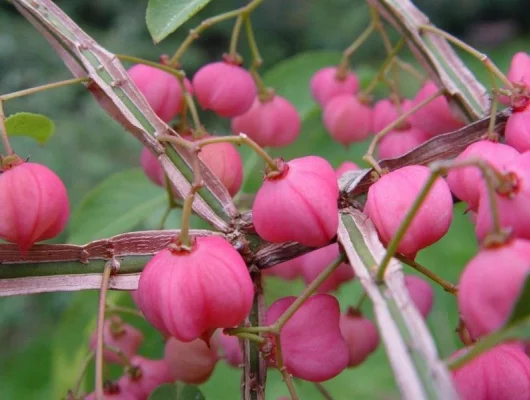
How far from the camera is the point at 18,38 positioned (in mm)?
2777

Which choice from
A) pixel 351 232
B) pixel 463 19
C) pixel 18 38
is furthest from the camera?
→ pixel 463 19

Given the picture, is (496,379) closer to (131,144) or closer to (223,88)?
(223,88)

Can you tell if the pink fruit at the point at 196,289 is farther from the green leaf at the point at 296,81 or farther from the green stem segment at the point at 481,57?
the green leaf at the point at 296,81

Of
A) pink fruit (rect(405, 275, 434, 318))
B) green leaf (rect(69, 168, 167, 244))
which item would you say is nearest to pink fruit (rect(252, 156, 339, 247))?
pink fruit (rect(405, 275, 434, 318))

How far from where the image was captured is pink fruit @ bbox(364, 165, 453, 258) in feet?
1.67

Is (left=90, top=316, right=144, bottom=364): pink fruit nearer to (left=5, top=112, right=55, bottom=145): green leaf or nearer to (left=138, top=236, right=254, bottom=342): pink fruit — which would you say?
(left=5, top=112, right=55, bottom=145): green leaf

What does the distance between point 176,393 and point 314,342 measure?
0.51ft

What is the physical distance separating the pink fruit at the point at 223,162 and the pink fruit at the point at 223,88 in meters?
0.12

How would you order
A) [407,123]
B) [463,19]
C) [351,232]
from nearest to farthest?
[351,232], [407,123], [463,19]

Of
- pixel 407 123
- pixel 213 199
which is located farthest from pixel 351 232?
pixel 407 123

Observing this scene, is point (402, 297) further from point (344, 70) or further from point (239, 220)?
point (344, 70)

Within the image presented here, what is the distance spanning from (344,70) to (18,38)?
7.01 ft

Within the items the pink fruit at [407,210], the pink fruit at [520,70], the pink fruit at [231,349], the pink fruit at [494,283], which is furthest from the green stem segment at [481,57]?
the pink fruit at [231,349]

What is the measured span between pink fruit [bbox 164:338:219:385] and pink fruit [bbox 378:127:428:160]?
0.30 m
